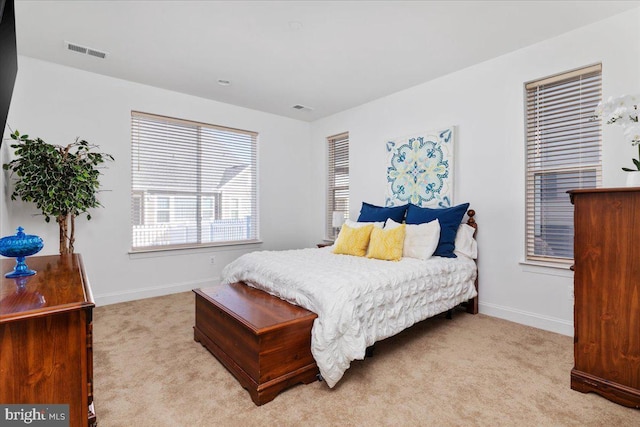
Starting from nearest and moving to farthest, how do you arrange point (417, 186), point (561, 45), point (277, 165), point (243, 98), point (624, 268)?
point (624, 268) → point (561, 45) → point (417, 186) → point (243, 98) → point (277, 165)

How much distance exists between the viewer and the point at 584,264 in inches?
74.0

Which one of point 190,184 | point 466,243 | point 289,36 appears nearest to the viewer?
point 289,36

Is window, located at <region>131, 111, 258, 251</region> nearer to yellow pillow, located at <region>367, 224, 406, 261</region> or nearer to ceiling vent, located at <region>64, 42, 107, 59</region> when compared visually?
ceiling vent, located at <region>64, 42, 107, 59</region>

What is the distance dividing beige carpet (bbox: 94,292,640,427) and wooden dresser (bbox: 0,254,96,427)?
2.23 feet

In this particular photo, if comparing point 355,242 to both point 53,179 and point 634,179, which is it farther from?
point 53,179

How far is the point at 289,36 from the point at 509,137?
2.23 metres

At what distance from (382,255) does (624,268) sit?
1608 mm

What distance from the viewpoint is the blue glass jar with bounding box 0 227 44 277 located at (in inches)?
57.5

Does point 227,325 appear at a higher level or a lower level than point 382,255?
lower

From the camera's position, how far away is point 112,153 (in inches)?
144

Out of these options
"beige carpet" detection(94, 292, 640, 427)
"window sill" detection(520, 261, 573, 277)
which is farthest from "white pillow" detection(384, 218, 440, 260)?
"window sill" detection(520, 261, 573, 277)

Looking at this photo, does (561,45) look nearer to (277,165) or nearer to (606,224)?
(606,224)

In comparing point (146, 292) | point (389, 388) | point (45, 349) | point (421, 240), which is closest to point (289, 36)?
point (421, 240)

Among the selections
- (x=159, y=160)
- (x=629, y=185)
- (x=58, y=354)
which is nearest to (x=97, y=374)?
(x=58, y=354)
